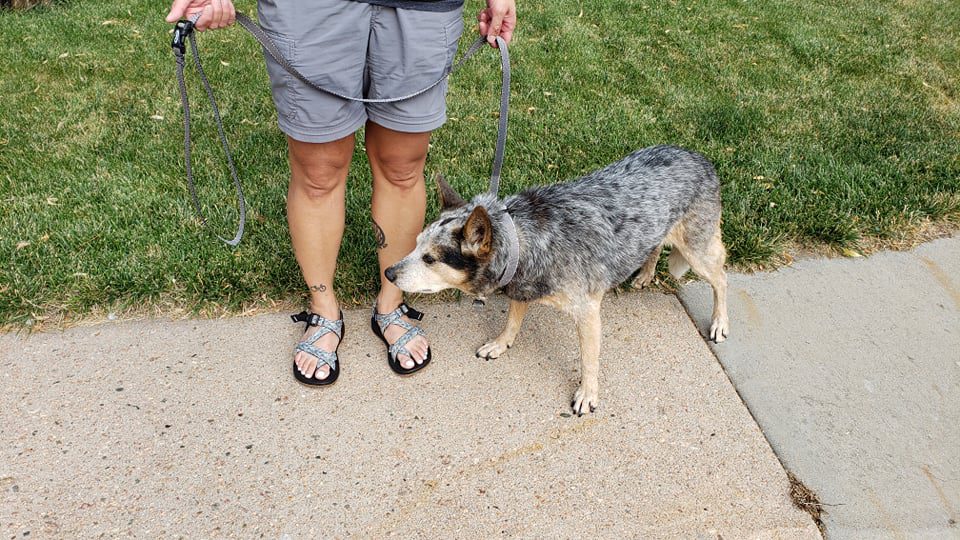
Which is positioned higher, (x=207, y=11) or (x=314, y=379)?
(x=207, y=11)

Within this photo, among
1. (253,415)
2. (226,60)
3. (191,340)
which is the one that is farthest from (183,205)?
(226,60)

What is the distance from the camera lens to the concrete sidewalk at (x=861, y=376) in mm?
2838

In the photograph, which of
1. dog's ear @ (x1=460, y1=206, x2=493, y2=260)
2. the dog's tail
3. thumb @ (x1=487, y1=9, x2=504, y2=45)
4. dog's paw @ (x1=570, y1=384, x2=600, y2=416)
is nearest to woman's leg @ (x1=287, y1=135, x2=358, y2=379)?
dog's ear @ (x1=460, y1=206, x2=493, y2=260)

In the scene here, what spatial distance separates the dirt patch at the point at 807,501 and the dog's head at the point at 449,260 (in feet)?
4.95

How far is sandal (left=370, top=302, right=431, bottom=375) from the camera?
3.40 meters

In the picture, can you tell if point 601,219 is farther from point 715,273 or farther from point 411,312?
point 411,312

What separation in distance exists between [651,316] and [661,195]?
81cm

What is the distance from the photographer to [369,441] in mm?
3043

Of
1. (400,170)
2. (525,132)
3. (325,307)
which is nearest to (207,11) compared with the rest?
(400,170)

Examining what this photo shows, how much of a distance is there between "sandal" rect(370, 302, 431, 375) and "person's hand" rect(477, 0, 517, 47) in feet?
4.76

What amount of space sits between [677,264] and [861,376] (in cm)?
108

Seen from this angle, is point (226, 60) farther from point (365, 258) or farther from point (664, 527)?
point (664, 527)

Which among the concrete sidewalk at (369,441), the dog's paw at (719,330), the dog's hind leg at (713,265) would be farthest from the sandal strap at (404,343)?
the dog's paw at (719,330)

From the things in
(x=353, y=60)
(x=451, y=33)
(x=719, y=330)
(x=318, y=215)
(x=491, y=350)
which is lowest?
(x=491, y=350)
